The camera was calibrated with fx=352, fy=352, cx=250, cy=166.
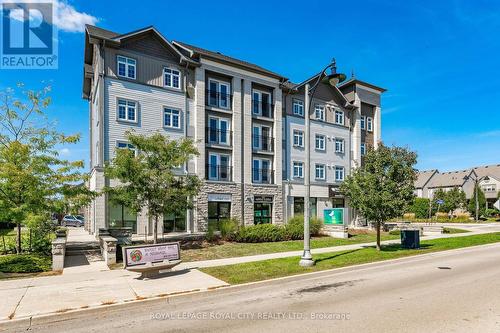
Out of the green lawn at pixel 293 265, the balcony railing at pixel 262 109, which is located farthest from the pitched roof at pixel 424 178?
the green lawn at pixel 293 265

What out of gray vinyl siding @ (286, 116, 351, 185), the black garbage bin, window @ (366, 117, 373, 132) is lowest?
the black garbage bin

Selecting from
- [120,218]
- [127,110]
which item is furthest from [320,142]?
[120,218]

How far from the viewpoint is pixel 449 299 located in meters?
8.23

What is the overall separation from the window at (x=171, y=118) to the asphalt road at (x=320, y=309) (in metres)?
19.0

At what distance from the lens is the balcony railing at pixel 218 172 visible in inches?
1132

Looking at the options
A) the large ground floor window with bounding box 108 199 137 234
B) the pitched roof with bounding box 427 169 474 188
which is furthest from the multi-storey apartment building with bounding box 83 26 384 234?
the pitched roof with bounding box 427 169 474 188

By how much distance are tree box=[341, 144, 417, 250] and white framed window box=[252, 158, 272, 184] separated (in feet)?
50.2

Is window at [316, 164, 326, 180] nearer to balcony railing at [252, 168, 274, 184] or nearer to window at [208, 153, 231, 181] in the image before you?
balcony railing at [252, 168, 274, 184]

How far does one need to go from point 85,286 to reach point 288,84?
2961 cm

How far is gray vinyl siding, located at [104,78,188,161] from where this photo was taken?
955 inches

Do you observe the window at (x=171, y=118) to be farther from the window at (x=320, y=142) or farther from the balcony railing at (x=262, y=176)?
the window at (x=320, y=142)

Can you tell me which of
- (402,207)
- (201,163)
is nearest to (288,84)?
(201,163)

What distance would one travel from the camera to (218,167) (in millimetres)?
29328

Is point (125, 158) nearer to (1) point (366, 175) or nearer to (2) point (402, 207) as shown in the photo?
(1) point (366, 175)
